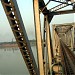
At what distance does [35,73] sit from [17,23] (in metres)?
3.12

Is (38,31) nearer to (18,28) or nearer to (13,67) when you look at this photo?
(18,28)

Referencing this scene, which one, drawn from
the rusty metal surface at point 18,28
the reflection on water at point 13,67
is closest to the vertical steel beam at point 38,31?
the rusty metal surface at point 18,28

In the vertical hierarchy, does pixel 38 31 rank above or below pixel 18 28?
below

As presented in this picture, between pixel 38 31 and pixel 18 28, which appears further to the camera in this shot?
pixel 38 31

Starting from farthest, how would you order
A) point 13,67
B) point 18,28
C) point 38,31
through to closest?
point 13,67, point 38,31, point 18,28

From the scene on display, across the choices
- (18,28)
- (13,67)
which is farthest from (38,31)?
(13,67)

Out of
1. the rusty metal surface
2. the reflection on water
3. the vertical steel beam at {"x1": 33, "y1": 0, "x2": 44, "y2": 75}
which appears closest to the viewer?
the rusty metal surface

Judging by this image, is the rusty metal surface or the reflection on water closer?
the rusty metal surface

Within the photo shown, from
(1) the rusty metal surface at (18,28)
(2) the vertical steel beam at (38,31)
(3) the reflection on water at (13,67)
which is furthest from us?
(3) the reflection on water at (13,67)

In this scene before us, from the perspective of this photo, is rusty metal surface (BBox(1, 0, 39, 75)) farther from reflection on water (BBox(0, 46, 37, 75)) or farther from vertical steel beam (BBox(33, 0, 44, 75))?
reflection on water (BBox(0, 46, 37, 75))

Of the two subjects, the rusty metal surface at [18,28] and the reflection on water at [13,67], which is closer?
the rusty metal surface at [18,28]

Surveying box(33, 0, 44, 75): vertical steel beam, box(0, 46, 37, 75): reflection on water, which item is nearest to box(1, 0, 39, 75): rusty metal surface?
box(33, 0, 44, 75): vertical steel beam

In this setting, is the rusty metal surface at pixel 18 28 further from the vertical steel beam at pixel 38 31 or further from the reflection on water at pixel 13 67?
the reflection on water at pixel 13 67

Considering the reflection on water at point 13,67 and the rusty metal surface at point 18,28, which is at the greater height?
the rusty metal surface at point 18,28
